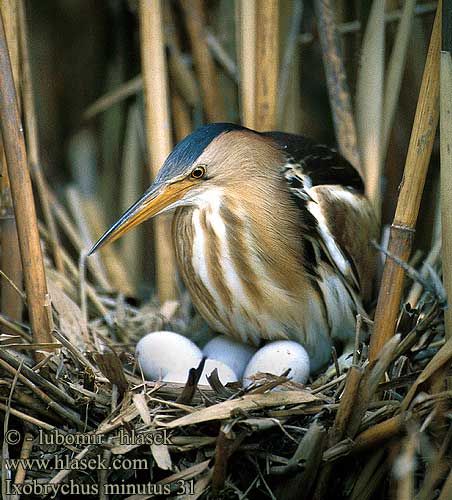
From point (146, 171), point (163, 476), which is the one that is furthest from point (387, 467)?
point (146, 171)

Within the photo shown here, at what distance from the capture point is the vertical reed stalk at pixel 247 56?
2.00 m

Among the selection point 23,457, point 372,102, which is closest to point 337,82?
point 372,102

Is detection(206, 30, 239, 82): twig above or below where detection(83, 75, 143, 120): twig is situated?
above

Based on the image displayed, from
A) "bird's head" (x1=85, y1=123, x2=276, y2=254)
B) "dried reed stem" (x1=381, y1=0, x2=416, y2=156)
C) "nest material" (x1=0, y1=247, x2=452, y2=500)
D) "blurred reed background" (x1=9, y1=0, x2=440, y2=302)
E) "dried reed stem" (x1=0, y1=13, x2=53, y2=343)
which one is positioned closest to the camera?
"nest material" (x1=0, y1=247, x2=452, y2=500)

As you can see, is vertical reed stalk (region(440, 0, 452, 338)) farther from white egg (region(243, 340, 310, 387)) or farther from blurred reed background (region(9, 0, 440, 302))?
blurred reed background (region(9, 0, 440, 302))

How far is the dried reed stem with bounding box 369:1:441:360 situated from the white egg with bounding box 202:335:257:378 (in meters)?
0.49

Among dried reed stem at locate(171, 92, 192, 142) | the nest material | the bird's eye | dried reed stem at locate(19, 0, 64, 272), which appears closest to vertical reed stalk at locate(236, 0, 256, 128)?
dried reed stem at locate(171, 92, 192, 142)

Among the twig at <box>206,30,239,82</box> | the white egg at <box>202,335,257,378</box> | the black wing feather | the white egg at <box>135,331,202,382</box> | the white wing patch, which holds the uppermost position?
the twig at <box>206,30,239,82</box>

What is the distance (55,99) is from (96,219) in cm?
49

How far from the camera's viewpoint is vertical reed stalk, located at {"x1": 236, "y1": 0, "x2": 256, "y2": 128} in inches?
78.7

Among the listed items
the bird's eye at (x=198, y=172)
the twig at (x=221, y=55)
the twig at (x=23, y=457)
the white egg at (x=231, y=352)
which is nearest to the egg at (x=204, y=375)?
the white egg at (x=231, y=352)

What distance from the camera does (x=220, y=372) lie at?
1741mm

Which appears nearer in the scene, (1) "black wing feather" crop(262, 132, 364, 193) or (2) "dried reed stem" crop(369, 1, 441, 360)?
(2) "dried reed stem" crop(369, 1, 441, 360)

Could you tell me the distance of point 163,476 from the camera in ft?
4.84
